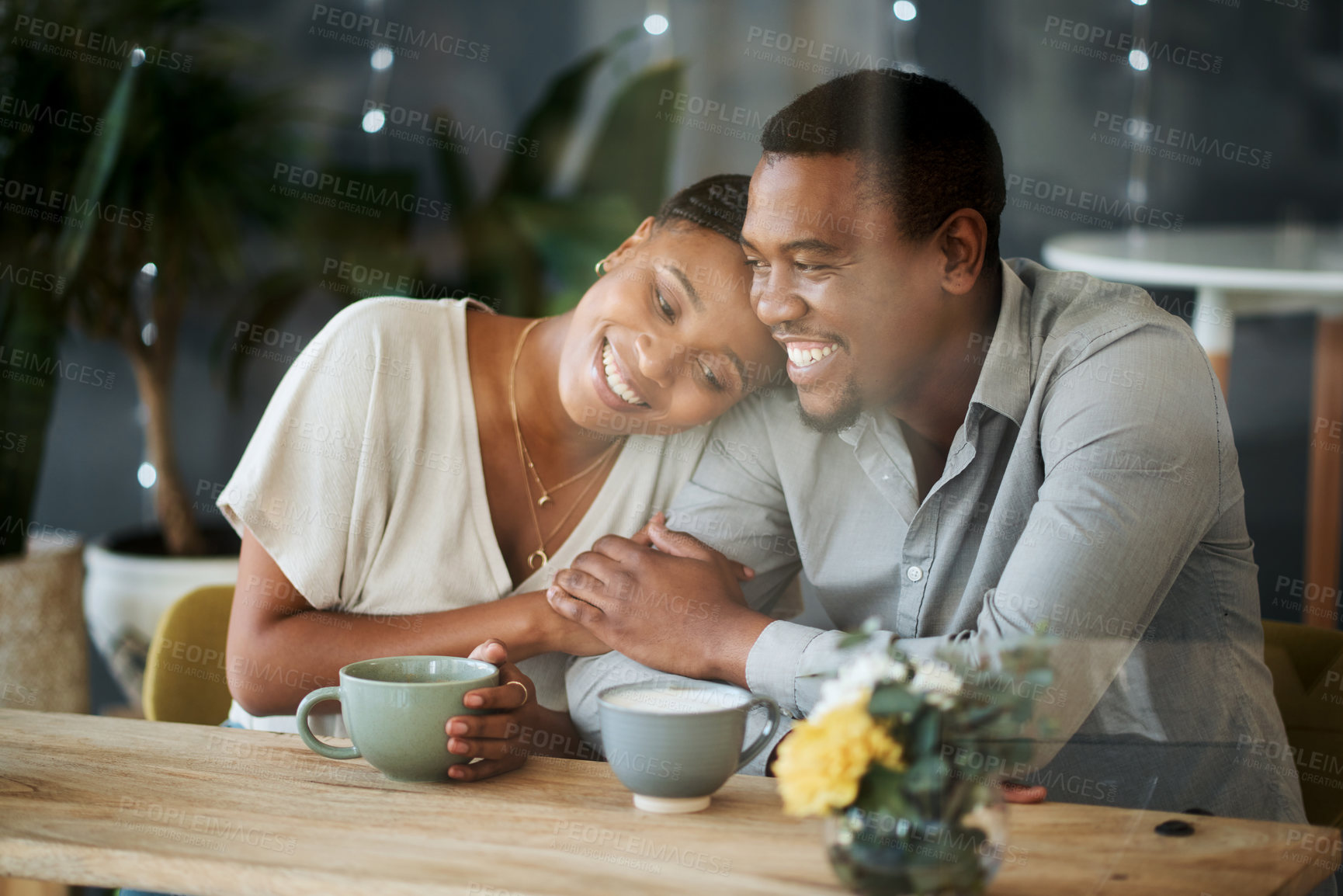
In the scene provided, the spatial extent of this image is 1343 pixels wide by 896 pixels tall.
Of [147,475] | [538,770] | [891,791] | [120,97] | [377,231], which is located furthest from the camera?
[377,231]

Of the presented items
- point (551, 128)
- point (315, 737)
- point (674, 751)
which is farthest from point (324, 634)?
point (551, 128)

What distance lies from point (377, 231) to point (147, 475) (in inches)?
19.4

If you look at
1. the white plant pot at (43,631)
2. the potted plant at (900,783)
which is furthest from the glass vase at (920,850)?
the white plant pot at (43,631)

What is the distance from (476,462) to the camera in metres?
0.96

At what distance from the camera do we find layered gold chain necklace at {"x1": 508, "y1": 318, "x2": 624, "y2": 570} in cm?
95

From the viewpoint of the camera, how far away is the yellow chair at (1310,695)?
816 millimetres

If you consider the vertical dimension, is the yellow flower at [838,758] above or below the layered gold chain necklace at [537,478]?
below

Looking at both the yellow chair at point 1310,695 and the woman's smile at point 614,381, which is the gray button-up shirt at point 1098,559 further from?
the woman's smile at point 614,381

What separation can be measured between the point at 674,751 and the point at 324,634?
372mm

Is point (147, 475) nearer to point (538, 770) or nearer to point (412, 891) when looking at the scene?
point (538, 770)

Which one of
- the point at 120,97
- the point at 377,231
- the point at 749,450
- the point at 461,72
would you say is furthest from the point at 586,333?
the point at 461,72

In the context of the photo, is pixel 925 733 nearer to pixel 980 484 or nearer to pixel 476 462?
pixel 980 484

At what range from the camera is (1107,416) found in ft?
2.56

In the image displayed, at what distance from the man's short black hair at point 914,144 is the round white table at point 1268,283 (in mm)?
115
